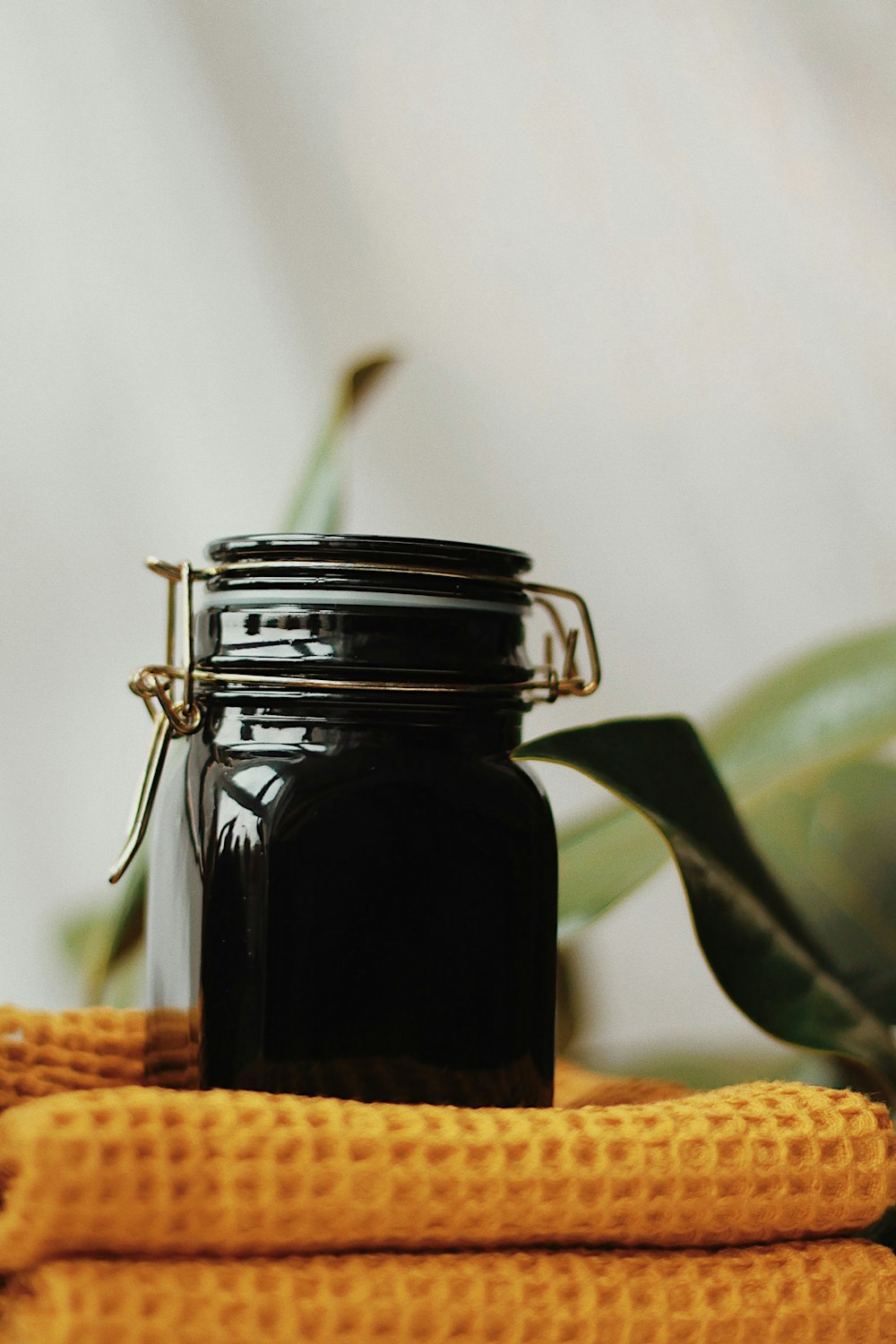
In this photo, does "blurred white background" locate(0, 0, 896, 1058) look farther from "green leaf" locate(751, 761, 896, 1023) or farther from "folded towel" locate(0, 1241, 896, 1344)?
"folded towel" locate(0, 1241, 896, 1344)

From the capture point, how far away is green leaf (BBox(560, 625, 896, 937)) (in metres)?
0.39

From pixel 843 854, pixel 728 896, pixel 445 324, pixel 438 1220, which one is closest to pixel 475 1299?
pixel 438 1220

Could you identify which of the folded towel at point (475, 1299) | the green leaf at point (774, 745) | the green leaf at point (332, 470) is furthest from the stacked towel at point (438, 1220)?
the green leaf at point (332, 470)

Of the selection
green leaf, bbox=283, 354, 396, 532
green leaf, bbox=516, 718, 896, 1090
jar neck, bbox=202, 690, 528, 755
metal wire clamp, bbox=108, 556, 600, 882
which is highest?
green leaf, bbox=283, 354, 396, 532

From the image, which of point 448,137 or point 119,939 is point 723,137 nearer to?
point 448,137

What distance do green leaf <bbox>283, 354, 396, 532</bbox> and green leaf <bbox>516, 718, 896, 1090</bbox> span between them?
0.68ft

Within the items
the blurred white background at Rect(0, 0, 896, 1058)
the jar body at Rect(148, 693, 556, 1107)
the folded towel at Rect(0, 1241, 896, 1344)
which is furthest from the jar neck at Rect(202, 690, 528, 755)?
the blurred white background at Rect(0, 0, 896, 1058)

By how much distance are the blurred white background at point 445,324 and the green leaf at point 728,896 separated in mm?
284

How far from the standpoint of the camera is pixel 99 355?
2.04 feet

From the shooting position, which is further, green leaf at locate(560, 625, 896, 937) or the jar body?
green leaf at locate(560, 625, 896, 937)

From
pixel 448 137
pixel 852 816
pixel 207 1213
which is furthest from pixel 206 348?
pixel 207 1213

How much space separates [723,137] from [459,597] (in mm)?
409

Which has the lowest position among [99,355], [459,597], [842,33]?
[459,597]

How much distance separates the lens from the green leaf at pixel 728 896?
0.30 meters
